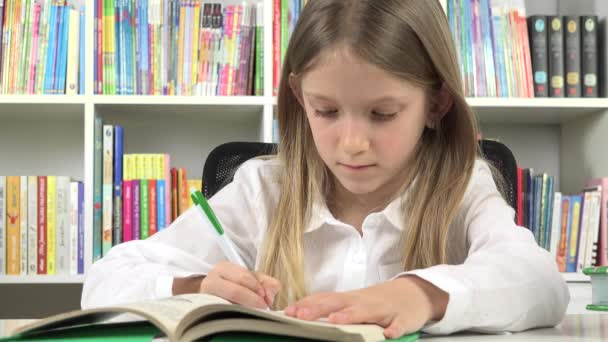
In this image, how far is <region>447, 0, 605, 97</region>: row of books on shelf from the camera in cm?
225

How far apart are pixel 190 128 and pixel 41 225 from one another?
0.53 m

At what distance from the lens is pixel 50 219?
218cm

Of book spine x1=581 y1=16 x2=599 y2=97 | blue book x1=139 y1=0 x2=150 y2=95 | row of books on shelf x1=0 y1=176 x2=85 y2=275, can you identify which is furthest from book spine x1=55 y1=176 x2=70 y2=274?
book spine x1=581 y1=16 x2=599 y2=97

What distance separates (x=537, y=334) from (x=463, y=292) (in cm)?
9

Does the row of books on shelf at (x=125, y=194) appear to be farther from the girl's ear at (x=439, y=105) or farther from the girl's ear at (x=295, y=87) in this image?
the girl's ear at (x=439, y=105)

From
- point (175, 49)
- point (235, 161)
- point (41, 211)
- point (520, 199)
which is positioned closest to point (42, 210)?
point (41, 211)

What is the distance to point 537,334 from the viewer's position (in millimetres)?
841

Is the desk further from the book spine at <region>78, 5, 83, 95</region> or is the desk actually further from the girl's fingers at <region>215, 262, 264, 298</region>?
the book spine at <region>78, 5, 83, 95</region>

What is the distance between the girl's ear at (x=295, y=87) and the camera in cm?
122

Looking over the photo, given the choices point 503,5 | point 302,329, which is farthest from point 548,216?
point 302,329

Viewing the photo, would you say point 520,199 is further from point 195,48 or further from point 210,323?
point 210,323

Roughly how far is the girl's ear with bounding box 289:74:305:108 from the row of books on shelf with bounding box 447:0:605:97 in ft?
3.52

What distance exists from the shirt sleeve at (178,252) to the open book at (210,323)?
31 centimetres

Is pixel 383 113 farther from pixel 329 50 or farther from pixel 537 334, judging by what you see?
pixel 537 334
